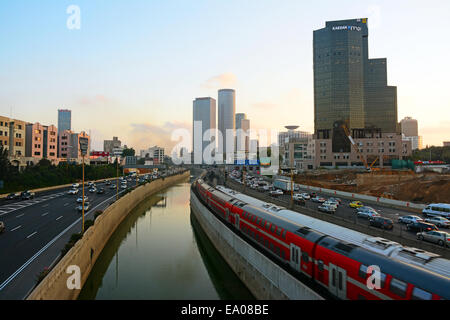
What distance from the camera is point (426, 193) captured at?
52969 millimetres

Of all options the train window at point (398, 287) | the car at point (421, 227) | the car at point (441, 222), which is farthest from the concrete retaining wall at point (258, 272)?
the car at point (441, 222)

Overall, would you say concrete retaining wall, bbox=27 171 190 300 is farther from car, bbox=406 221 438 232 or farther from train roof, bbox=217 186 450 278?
car, bbox=406 221 438 232

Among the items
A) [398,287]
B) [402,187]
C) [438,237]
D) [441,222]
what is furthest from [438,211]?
[398,287]

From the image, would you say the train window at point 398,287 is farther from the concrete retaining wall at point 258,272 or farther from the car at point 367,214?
the car at point 367,214

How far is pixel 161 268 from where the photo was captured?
29828 millimetres

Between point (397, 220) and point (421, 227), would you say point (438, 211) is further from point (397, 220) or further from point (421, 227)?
point (421, 227)

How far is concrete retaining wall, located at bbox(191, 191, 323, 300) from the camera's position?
15234 millimetres

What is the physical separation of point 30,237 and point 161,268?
1485 cm

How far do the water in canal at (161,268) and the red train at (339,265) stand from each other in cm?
609

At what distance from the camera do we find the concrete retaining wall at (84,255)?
51.1 feet

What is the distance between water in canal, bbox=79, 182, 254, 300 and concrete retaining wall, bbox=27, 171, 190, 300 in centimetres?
Result: 139

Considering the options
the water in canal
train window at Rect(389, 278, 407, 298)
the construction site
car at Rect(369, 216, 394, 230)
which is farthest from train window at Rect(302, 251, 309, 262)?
the construction site
